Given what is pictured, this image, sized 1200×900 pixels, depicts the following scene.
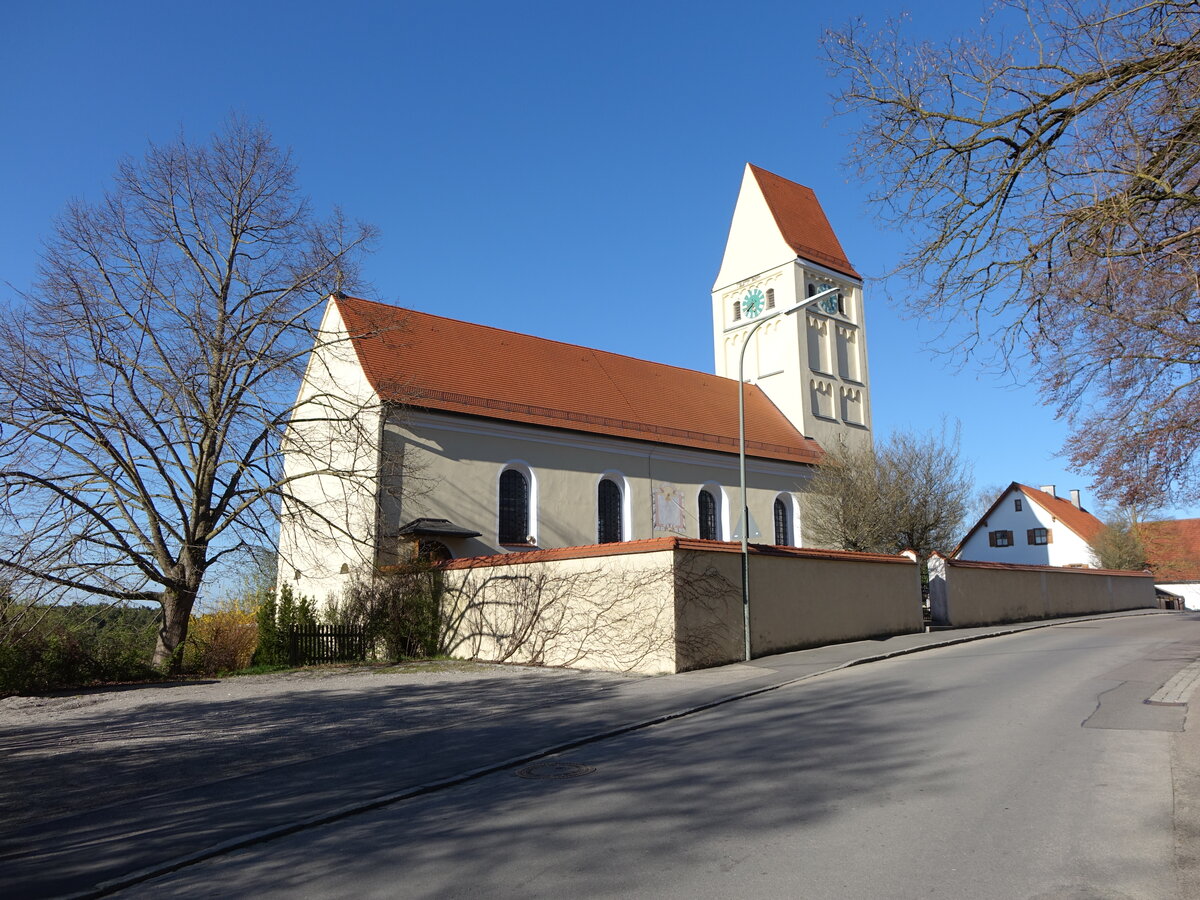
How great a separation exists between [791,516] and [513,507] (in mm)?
13301

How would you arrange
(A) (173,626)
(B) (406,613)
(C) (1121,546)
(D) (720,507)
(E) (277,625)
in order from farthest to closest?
(C) (1121,546)
(D) (720,507)
(B) (406,613)
(E) (277,625)
(A) (173,626)

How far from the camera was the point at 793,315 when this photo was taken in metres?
39.7

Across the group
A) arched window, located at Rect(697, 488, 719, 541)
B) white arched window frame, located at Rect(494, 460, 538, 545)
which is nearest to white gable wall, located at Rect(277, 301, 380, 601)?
white arched window frame, located at Rect(494, 460, 538, 545)

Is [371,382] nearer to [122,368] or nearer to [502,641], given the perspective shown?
[122,368]

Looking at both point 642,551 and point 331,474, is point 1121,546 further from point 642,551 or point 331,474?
point 331,474

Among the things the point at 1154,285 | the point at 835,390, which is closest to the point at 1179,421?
the point at 1154,285

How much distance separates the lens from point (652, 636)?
1619cm

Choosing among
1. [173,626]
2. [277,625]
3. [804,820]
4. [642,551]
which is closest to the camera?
[804,820]

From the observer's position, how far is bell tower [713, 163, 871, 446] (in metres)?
39.6

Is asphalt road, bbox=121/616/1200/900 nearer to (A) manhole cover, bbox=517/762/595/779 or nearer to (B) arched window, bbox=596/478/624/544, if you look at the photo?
(A) manhole cover, bbox=517/762/595/779

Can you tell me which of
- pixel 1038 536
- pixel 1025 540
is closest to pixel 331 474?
pixel 1038 536

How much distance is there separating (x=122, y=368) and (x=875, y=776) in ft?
56.6

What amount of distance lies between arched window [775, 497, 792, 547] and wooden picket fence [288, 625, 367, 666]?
1784 cm

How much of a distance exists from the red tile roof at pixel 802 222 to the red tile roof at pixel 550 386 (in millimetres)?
8573
